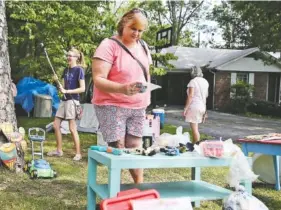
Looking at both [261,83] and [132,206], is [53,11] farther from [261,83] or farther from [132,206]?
[261,83]

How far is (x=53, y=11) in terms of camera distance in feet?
38.2

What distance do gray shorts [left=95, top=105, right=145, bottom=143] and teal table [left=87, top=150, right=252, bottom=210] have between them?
19 centimetres

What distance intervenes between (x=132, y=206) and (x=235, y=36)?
43.2 meters

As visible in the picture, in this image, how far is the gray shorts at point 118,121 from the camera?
318 centimetres

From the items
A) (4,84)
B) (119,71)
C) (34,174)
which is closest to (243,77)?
(4,84)

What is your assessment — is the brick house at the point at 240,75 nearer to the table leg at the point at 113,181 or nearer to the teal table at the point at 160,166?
the teal table at the point at 160,166

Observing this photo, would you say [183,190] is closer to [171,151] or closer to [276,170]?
[171,151]

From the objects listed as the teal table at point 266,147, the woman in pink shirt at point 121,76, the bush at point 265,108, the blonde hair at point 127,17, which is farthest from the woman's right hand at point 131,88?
the bush at point 265,108

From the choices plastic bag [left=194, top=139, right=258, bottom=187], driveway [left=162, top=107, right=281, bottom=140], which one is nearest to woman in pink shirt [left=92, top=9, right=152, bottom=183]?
plastic bag [left=194, top=139, right=258, bottom=187]

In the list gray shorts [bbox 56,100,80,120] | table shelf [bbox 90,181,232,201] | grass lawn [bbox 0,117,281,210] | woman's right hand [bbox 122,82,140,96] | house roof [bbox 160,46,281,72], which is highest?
house roof [bbox 160,46,281,72]

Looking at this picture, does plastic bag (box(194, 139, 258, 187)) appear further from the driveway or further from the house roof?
the house roof

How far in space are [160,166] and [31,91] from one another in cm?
1249

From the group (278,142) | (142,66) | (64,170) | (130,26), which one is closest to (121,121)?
(142,66)

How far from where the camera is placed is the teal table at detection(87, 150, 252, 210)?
2.86 meters
